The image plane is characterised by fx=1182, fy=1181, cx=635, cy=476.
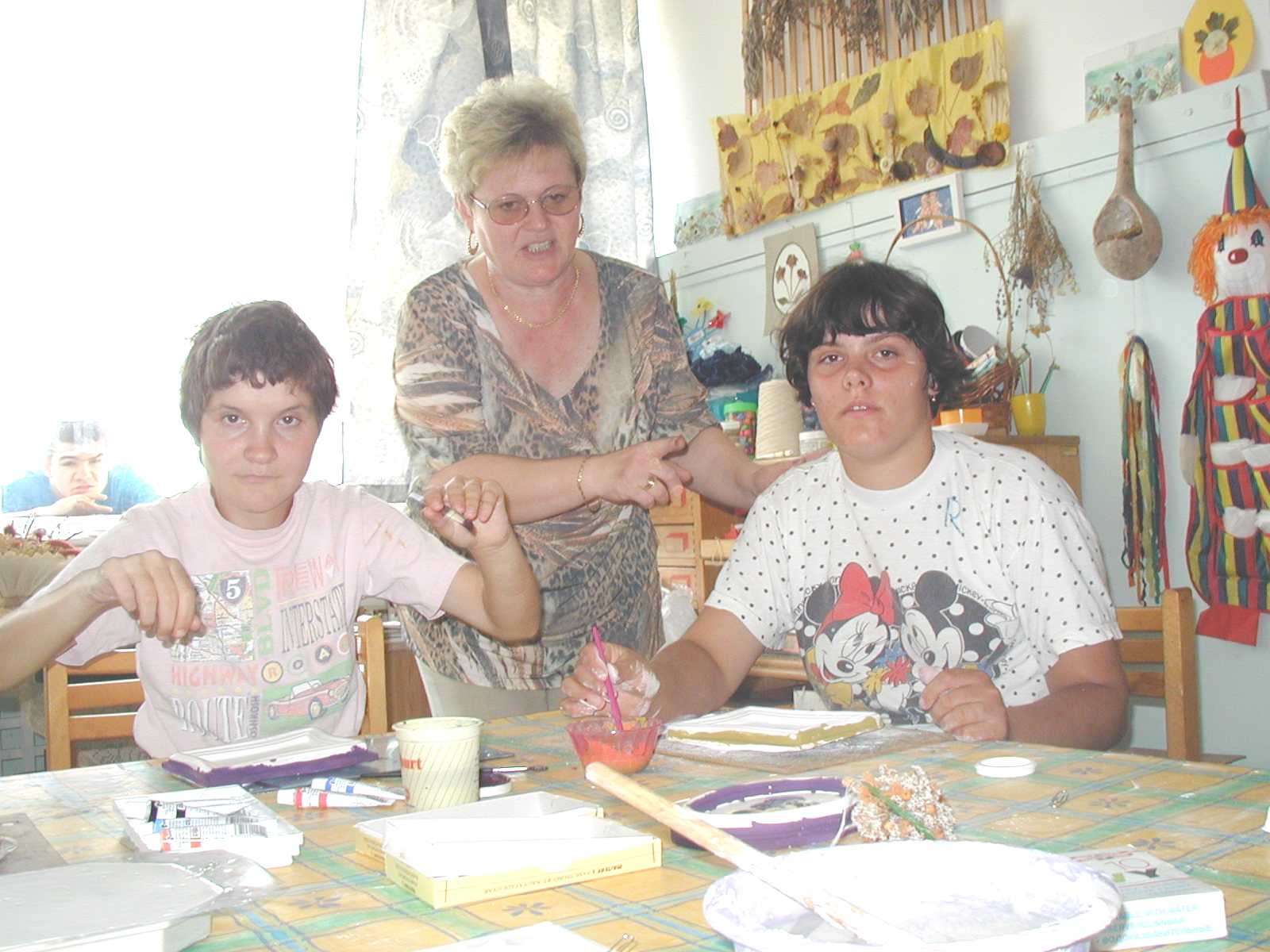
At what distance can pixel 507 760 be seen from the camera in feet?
4.56

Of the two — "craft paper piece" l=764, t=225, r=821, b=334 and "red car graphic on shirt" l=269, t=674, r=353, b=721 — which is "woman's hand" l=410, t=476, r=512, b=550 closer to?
"red car graphic on shirt" l=269, t=674, r=353, b=721

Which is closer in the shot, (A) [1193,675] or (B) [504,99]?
(A) [1193,675]

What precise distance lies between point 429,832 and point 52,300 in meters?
3.15

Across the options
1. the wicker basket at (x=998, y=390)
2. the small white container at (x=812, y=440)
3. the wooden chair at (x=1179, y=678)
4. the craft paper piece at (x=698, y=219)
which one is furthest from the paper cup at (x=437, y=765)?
the craft paper piece at (x=698, y=219)

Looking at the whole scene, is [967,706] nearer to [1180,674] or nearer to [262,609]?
[1180,674]

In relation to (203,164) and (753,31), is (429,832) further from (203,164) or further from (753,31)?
(753,31)

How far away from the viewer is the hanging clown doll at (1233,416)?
2750 mm

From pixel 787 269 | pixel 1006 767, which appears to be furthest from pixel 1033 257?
pixel 1006 767

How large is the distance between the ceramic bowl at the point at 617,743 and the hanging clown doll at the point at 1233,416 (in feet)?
6.71

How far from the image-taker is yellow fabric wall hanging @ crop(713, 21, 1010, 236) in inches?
134

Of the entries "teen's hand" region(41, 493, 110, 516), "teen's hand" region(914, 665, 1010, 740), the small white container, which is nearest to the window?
"teen's hand" region(41, 493, 110, 516)

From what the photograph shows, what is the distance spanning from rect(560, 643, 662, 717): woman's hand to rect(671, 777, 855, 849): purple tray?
419 mm

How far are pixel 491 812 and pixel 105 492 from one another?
301cm

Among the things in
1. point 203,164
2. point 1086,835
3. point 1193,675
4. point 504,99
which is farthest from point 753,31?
point 1086,835
